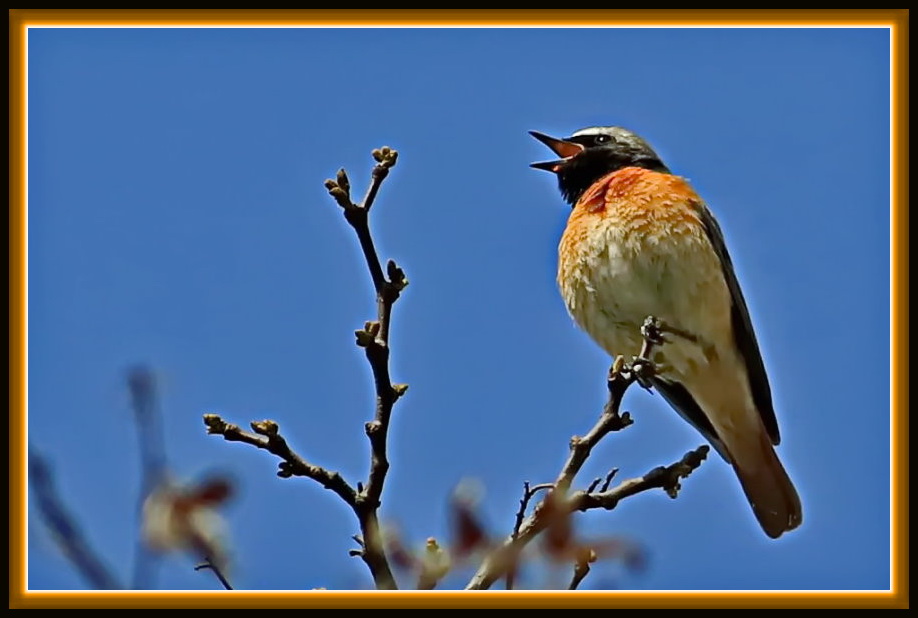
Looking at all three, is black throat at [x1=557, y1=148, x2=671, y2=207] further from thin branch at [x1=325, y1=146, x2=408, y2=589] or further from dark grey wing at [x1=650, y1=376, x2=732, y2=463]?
thin branch at [x1=325, y1=146, x2=408, y2=589]

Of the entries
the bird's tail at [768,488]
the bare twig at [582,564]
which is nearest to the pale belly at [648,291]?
the bird's tail at [768,488]

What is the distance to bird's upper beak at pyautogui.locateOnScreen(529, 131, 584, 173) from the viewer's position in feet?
30.5

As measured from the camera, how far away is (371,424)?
4.29 meters

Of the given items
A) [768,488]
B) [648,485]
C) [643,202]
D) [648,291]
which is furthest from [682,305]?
[648,485]

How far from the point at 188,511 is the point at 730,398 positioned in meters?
→ 5.64

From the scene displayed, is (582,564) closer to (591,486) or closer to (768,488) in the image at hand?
(591,486)

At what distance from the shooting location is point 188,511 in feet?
12.4

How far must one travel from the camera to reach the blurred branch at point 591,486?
14.6ft

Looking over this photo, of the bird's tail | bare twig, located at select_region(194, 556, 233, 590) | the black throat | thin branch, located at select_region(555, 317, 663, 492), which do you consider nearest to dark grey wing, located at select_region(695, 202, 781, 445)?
the bird's tail

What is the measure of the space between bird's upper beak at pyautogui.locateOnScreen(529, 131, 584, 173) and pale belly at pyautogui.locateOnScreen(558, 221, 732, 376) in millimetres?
1091

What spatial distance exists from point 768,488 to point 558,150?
3194 mm

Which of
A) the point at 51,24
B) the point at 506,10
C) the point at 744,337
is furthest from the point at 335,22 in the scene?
the point at 744,337

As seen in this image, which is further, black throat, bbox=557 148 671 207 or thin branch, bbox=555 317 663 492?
black throat, bbox=557 148 671 207

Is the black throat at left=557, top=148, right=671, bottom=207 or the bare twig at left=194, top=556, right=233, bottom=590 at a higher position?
the black throat at left=557, top=148, right=671, bottom=207
